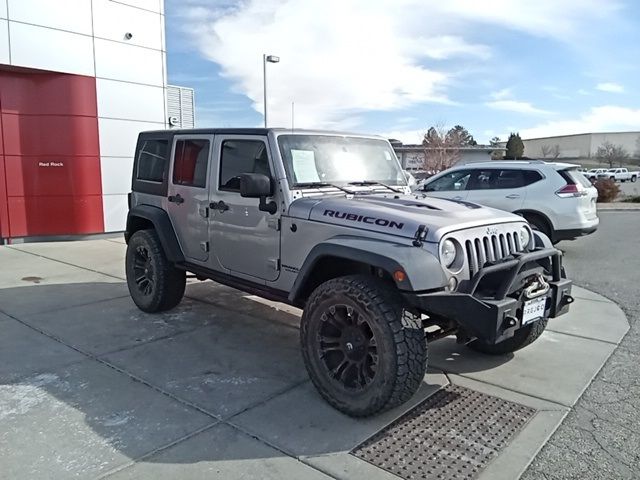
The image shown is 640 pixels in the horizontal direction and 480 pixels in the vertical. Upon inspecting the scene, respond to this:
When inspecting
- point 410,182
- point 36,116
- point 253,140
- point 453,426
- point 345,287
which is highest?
point 36,116

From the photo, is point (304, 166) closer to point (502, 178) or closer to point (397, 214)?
point (397, 214)

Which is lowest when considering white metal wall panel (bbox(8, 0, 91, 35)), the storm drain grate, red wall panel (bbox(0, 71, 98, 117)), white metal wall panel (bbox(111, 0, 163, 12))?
the storm drain grate

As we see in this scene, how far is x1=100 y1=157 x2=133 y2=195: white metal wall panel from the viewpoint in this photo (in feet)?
36.0

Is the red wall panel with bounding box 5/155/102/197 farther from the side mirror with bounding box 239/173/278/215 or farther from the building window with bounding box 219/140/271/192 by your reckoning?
the side mirror with bounding box 239/173/278/215

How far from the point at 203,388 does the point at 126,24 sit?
9.64 metres

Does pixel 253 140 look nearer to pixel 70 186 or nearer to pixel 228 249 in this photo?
pixel 228 249

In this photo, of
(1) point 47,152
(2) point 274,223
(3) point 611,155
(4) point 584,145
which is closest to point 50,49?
(1) point 47,152

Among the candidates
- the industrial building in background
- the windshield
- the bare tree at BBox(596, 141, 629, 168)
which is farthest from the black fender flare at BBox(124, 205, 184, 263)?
the industrial building in background

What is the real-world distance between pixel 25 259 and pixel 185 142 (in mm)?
5332

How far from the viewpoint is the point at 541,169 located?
9.21m

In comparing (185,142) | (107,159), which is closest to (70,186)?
(107,159)

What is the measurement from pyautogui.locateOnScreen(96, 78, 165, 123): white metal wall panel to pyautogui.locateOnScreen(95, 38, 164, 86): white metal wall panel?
0.48ft

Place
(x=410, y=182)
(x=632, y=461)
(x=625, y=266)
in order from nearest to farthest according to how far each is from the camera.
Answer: (x=632, y=461) → (x=410, y=182) → (x=625, y=266)

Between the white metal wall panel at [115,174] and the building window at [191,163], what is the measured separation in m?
6.57
